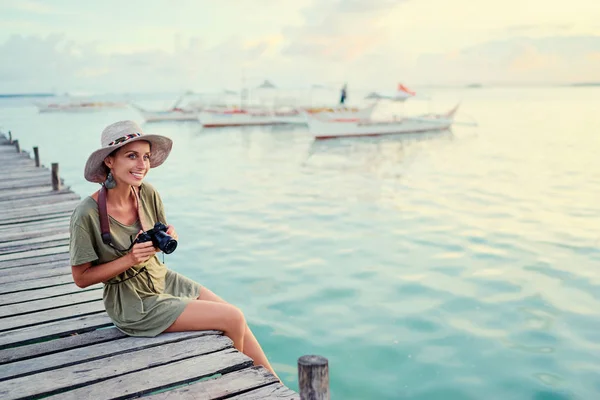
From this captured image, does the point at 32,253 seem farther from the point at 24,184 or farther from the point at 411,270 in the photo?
the point at 411,270

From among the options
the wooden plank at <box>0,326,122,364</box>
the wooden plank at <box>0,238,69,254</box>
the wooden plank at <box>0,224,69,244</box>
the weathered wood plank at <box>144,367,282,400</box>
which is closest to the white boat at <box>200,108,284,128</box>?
the wooden plank at <box>0,224,69,244</box>

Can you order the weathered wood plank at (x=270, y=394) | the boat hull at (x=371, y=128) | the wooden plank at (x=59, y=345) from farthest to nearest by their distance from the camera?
the boat hull at (x=371, y=128), the wooden plank at (x=59, y=345), the weathered wood plank at (x=270, y=394)

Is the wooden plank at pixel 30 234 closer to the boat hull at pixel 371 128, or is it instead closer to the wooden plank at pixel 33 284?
the wooden plank at pixel 33 284

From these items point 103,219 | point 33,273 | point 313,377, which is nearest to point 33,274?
point 33,273

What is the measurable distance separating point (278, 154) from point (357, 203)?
1278 cm

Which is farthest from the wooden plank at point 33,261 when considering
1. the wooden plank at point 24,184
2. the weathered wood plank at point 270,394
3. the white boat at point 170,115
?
the white boat at point 170,115

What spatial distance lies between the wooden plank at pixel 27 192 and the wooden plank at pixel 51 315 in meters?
5.53

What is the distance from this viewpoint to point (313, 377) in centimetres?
203

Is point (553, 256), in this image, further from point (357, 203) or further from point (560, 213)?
point (357, 203)

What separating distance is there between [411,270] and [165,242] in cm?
585

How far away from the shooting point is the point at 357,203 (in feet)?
43.9

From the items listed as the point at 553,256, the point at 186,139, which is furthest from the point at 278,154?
the point at 553,256

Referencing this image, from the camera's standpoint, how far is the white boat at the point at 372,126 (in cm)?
3155

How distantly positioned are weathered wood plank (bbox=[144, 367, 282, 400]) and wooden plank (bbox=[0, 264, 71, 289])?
8.35ft
